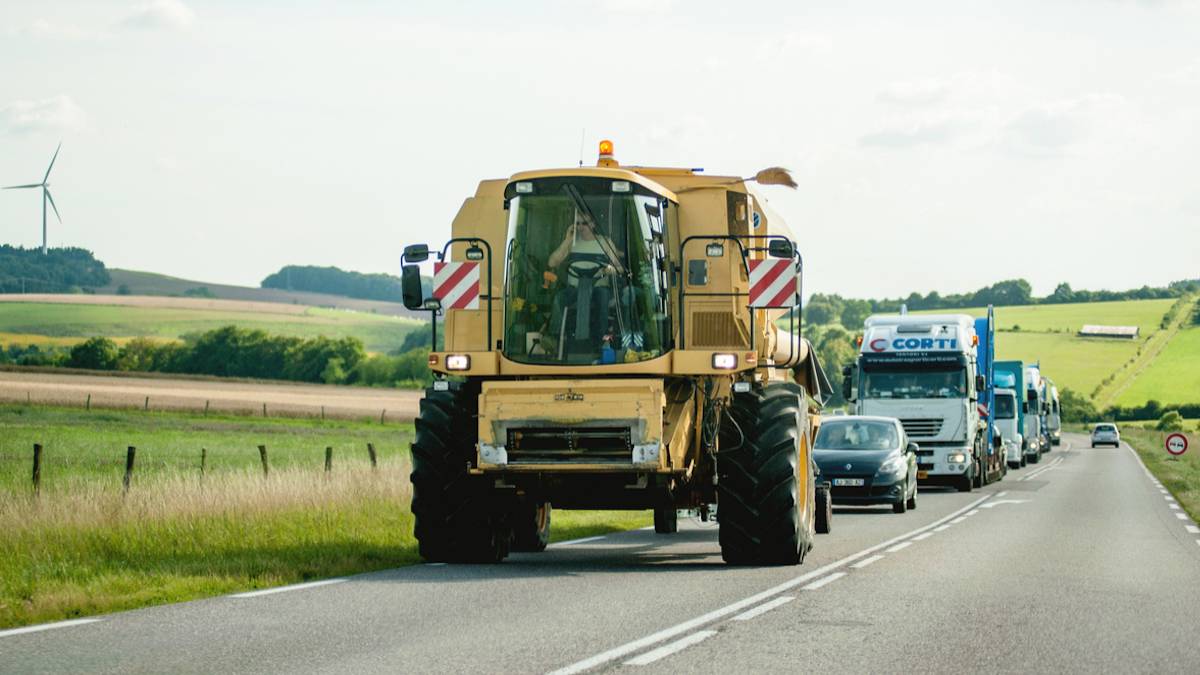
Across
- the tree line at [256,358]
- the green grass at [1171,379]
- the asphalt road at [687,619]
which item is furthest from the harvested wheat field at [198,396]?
the green grass at [1171,379]

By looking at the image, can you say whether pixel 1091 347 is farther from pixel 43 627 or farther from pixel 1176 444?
pixel 43 627

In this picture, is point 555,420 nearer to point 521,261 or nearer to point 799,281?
point 521,261

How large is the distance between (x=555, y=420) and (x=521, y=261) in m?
1.68

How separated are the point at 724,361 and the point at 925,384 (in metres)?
20.9

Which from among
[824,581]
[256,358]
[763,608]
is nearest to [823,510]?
[824,581]

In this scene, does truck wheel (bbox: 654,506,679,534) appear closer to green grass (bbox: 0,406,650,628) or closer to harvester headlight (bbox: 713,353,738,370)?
green grass (bbox: 0,406,650,628)

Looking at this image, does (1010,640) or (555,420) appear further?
(555,420)

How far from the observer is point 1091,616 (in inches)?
453

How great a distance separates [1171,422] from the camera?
111 m

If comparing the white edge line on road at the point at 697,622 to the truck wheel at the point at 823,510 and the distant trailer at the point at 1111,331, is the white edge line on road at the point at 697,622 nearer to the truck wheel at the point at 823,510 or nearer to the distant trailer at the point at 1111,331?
the truck wheel at the point at 823,510

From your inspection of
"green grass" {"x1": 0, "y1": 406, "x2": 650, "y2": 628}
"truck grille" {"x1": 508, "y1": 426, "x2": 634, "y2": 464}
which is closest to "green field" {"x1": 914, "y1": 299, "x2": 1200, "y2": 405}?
"green grass" {"x1": 0, "y1": 406, "x2": 650, "y2": 628}

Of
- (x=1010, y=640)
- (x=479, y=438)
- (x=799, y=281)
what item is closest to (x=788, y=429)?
(x=799, y=281)

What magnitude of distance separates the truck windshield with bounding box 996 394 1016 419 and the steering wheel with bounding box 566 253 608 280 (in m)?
39.4

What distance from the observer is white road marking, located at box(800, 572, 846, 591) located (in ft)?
43.5
